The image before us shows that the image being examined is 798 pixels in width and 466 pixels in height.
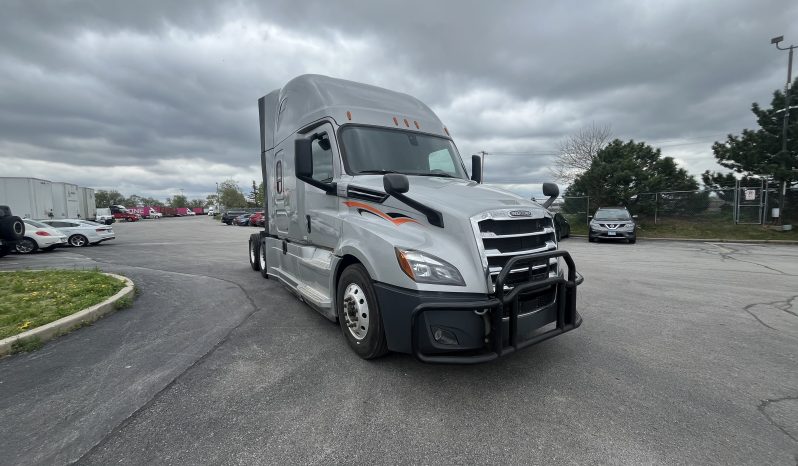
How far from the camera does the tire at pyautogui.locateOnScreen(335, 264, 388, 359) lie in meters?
3.36

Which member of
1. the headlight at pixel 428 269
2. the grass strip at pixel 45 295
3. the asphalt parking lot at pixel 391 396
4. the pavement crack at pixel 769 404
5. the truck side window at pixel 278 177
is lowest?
the pavement crack at pixel 769 404

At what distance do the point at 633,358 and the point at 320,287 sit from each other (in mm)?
3552

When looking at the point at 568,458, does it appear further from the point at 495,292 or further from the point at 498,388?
the point at 495,292

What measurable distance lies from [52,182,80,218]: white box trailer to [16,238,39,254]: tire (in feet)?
38.5

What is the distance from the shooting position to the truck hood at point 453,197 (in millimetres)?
3199

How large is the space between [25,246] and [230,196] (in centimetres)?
8279

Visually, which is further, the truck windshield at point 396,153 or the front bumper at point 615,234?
the front bumper at point 615,234

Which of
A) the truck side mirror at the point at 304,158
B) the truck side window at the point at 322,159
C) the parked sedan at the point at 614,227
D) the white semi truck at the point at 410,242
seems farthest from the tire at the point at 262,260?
the parked sedan at the point at 614,227

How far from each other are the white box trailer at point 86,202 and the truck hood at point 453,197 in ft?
112

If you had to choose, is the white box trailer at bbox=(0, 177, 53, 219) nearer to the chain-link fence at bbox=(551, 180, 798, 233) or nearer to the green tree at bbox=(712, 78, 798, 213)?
the chain-link fence at bbox=(551, 180, 798, 233)

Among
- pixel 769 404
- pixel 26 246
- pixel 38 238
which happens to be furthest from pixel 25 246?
pixel 769 404

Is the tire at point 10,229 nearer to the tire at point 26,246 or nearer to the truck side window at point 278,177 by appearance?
the tire at point 26,246

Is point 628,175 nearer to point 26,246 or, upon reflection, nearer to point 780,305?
point 780,305

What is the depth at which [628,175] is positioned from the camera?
2081 cm
